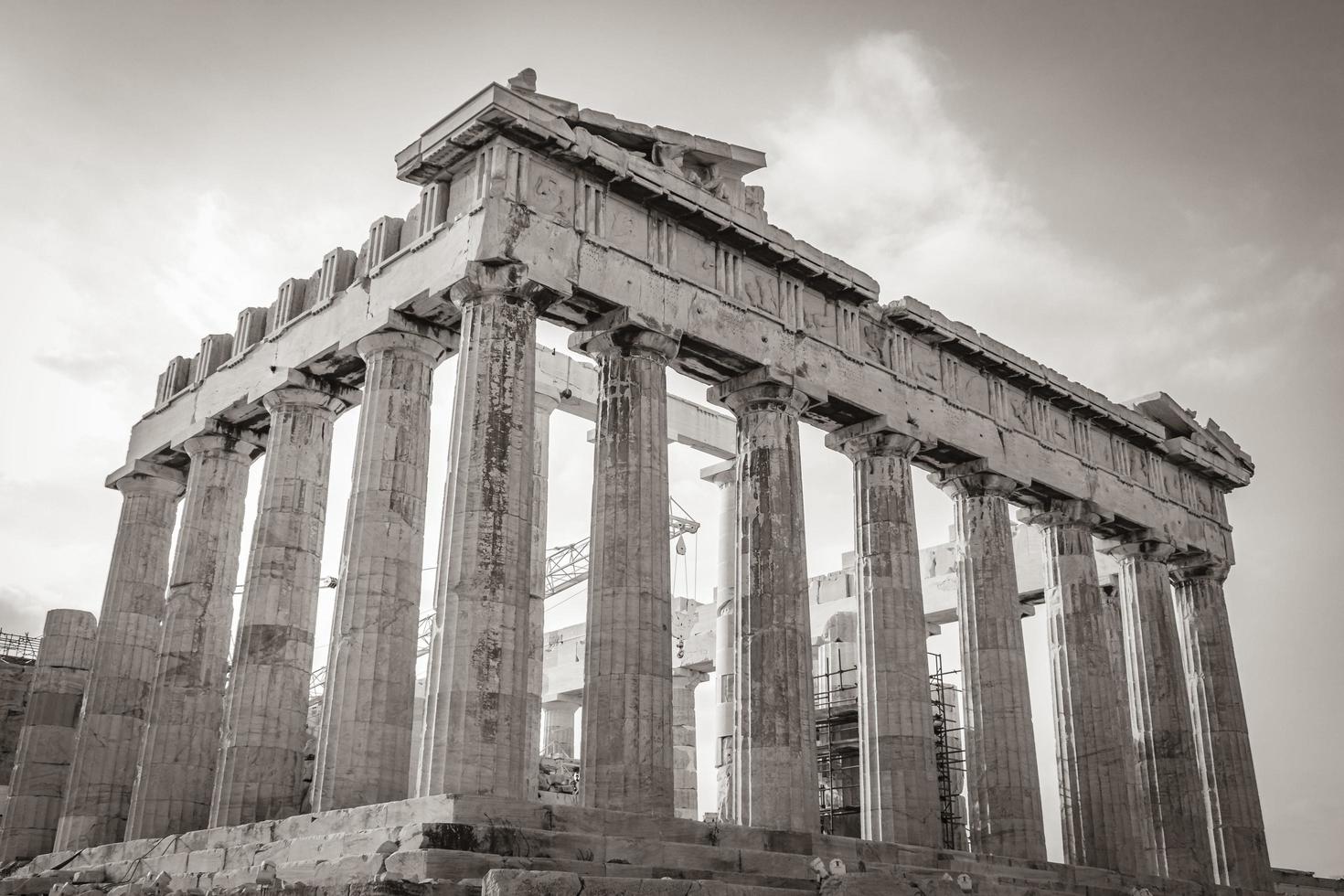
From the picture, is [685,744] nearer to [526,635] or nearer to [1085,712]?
[1085,712]

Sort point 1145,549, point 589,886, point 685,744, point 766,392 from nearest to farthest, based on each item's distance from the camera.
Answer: point 589,886
point 766,392
point 1145,549
point 685,744

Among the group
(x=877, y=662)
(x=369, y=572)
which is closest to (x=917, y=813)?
(x=877, y=662)

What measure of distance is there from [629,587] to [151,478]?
14611 millimetres

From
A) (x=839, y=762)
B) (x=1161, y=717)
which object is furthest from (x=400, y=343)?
(x=1161, y=717)

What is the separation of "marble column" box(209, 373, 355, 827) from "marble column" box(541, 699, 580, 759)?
20.0 meters

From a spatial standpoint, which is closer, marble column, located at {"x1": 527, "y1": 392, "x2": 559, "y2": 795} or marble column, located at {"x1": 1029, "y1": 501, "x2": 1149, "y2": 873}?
marble column, located at {"x1": 527, "y1": 392, "x2": 559, "y2": 795}

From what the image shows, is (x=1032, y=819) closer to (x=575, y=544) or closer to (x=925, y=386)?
(x=925, y=386)

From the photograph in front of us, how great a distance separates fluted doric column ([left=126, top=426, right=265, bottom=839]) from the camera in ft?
85.5

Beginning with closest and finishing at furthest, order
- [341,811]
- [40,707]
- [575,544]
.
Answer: [341,811]
[40,707]
[575,544]

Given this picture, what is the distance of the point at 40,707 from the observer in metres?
31.1

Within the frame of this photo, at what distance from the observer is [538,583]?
2888cm

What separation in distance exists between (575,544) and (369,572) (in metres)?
45.5

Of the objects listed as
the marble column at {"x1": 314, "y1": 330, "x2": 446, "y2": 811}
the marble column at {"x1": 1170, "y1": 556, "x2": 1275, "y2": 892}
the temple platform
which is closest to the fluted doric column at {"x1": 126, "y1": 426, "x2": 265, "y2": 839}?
the temple platform

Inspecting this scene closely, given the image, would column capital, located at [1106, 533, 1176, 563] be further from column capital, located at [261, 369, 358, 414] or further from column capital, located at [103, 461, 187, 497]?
column capital, located at [103, 461, 187, 497]
